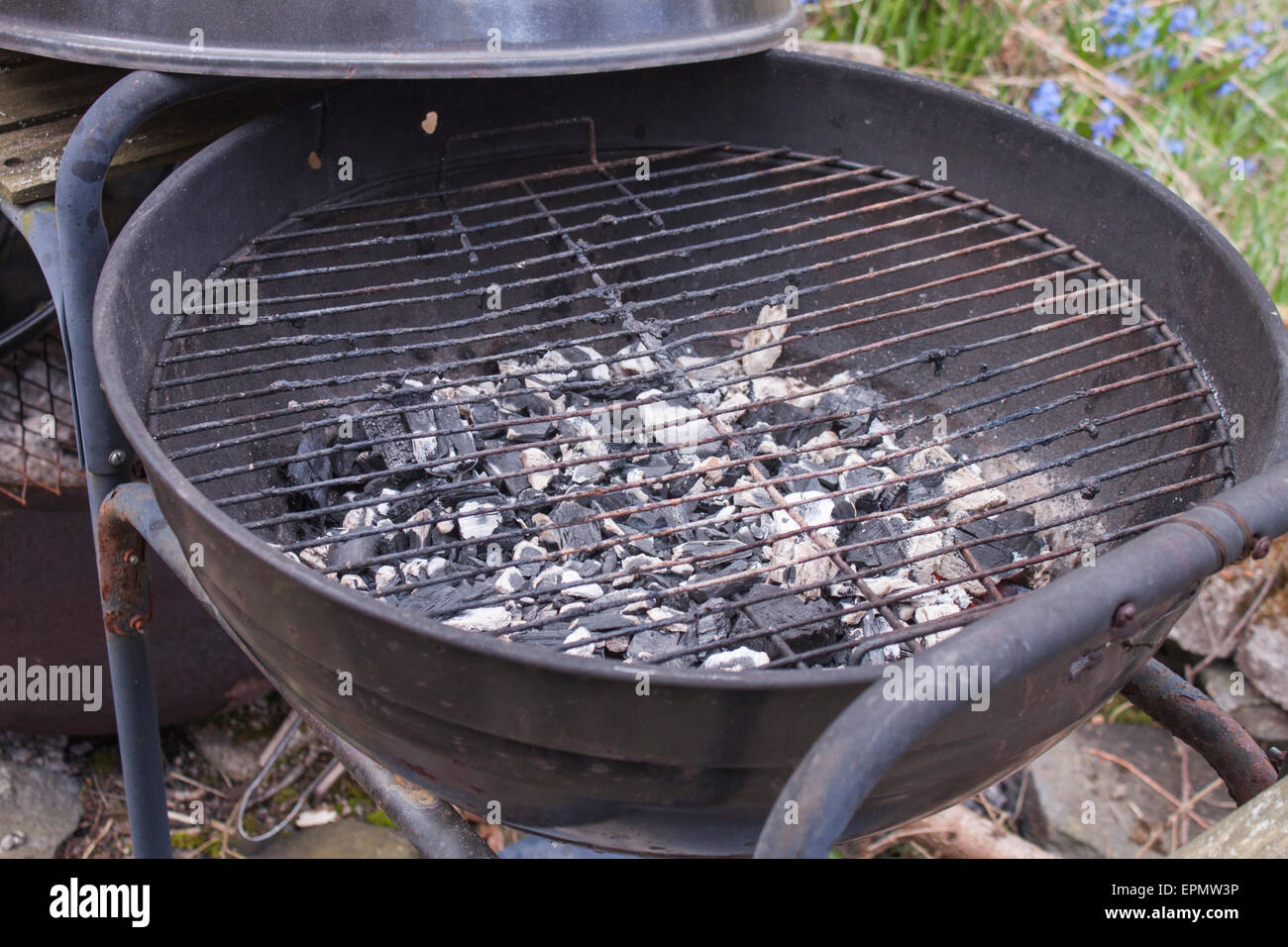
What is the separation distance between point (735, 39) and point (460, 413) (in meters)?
0.68

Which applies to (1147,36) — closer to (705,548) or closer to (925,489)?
(925,489)

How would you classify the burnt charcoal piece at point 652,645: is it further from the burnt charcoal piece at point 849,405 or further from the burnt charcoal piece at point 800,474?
the burnt charcoal piece at point 849,405

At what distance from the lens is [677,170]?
5.98ft

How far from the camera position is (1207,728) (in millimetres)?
1318

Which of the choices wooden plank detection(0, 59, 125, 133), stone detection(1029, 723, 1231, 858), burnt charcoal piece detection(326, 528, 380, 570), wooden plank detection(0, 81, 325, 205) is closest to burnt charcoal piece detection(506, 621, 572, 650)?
burnt charcoal piece detection(326, 528, 380, 570)

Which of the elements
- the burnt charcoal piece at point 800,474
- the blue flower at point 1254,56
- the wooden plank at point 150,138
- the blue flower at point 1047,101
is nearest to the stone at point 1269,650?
the burnt charcoal piece at point 800,474

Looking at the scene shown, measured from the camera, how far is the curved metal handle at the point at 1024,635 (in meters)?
0.73

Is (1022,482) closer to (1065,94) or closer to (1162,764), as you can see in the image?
(1162,764)

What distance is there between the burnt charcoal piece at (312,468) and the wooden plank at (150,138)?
466 millimetres

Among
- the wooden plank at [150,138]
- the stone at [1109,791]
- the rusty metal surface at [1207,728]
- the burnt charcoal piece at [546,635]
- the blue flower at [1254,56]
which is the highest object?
the blue flower at [1254,56]

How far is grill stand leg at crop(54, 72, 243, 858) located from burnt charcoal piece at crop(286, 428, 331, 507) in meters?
0.22

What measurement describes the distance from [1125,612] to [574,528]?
0.71m

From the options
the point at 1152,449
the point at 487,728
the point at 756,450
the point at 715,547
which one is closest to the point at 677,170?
the point at 756,450

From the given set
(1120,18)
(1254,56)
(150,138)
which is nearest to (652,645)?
(150,138)
